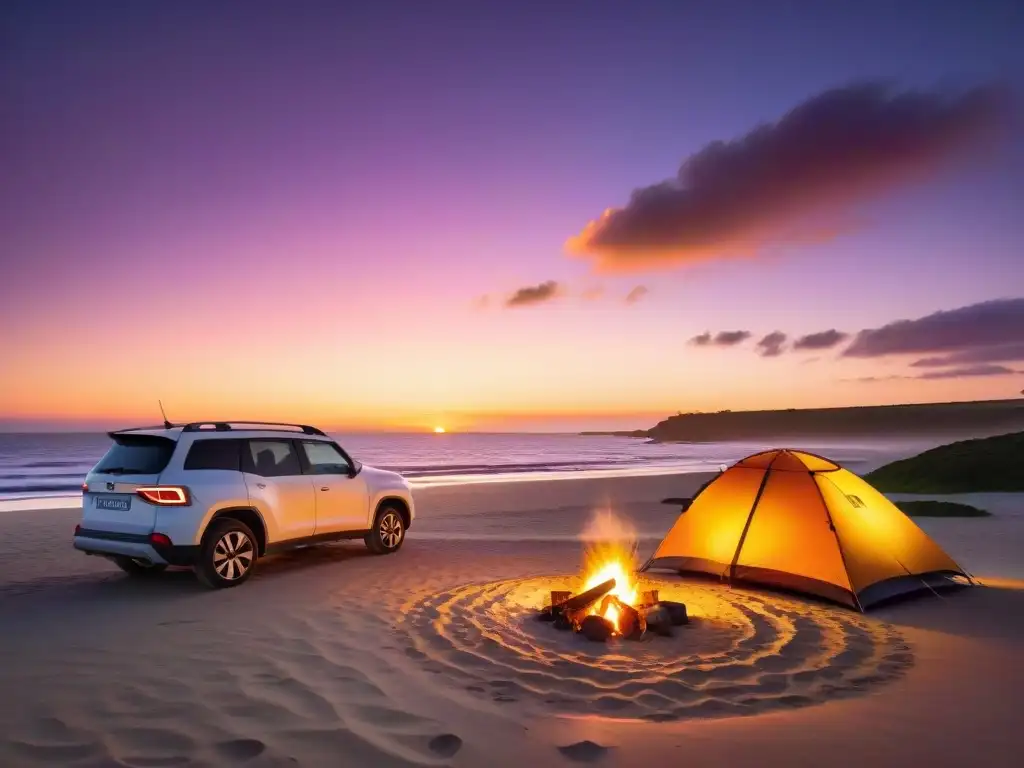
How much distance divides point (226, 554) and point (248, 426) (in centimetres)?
200

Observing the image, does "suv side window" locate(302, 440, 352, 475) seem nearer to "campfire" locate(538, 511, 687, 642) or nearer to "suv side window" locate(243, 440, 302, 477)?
"suv side window" locate(243, 440, 302, 477)

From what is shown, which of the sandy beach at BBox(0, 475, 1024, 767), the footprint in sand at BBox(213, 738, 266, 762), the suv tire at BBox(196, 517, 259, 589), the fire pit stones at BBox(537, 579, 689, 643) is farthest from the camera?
the suv tire at BBox(196, 517, 259, 589)

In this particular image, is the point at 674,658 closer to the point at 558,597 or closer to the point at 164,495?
the point at 558,597

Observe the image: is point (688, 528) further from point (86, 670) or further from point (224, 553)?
point (86, 670)

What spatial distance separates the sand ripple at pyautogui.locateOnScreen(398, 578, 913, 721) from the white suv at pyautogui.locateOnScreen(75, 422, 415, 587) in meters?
2.73

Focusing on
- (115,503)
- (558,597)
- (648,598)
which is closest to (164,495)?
(115,503)

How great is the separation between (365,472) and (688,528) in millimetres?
5355

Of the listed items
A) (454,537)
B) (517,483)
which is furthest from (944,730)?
(517,483)

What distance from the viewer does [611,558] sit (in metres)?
12.1

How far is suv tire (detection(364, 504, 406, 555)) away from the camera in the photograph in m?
12.2

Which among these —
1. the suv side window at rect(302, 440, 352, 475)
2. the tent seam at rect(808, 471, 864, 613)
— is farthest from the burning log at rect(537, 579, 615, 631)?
the suv side window at rect(302, 440, 352, 475)

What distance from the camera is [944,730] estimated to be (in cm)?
502

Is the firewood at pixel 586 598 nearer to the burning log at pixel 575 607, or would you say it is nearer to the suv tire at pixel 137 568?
the burning log at pixel 575 607

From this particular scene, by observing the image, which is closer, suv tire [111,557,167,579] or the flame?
the flame
